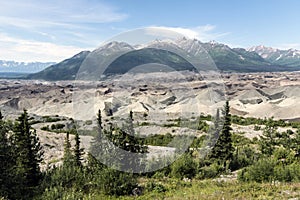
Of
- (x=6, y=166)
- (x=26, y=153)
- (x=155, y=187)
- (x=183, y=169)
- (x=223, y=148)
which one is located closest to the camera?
(x=6, y=166)

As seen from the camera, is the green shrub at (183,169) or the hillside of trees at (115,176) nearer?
the hillside of trees at (115,176)

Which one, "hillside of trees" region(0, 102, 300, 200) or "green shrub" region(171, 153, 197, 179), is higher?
"hillside of trees" region(0, 102, 300, 200)

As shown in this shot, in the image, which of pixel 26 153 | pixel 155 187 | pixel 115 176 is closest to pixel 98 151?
pixel 115 176

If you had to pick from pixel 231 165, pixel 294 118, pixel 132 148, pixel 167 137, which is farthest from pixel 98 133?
pixel 294 118

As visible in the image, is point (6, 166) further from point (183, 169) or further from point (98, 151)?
point (183, 169)

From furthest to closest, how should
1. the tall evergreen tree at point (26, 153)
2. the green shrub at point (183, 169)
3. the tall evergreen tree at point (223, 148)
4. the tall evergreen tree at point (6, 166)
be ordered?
the tall evergreen tree at point (223, 148) → the green shrub at point (183, 169) → the tall evergreen tree at point (26, 153) → the tall evergreen tree at point (6, 166)

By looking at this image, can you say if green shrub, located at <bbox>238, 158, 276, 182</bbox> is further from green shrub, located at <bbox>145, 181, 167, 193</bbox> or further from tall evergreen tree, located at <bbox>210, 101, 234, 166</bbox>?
tall evergreen tree, located at <bbox>210, 101, 234, 166</bbox>

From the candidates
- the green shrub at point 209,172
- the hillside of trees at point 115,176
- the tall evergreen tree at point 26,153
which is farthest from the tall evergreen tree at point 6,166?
the green shrub at point 209,172

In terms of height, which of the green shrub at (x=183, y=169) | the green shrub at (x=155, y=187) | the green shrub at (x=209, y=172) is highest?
the green shrub at (x=155, y=187)

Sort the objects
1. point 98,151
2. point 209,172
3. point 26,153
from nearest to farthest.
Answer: point 26,153 → point 98,151 → point 209,172

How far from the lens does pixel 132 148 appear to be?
1628 centimetres

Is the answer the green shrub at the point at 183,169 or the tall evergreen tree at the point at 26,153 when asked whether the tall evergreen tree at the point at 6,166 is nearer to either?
the tall evergreen tree at the point at 26,153

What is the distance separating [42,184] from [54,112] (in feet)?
199

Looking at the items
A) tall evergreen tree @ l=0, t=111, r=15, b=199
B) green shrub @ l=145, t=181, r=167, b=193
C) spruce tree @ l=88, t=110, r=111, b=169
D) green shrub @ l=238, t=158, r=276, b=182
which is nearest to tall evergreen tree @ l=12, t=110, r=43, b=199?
tall evergreen tree @ l=0, t=111, r=15, b=199
